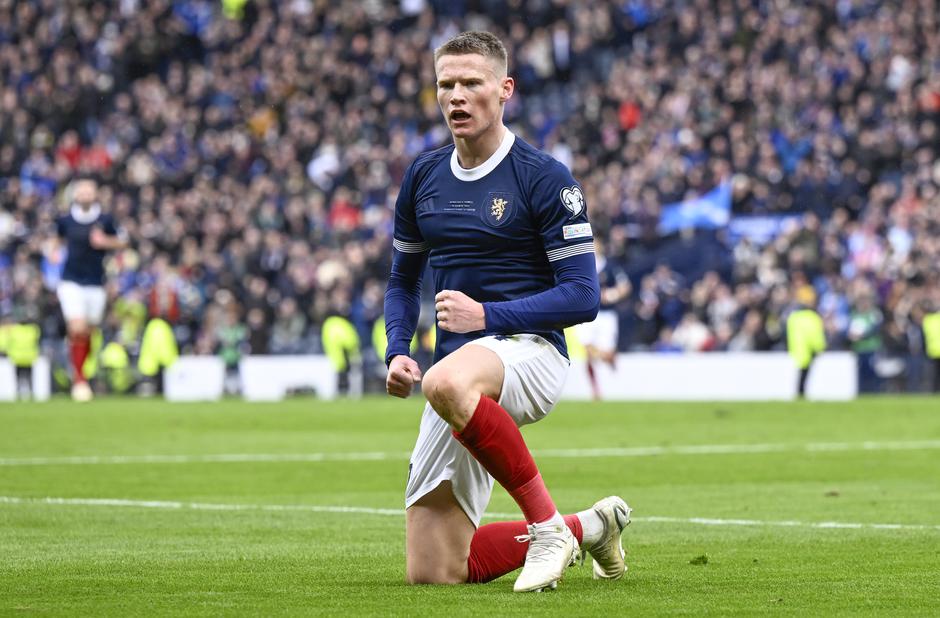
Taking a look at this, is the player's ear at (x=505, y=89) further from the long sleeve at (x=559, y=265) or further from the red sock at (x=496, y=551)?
the red sock at (x=496, y=551)

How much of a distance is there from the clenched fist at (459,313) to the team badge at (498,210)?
0.41m

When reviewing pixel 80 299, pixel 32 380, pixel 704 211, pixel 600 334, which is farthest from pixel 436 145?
pixel 80 299

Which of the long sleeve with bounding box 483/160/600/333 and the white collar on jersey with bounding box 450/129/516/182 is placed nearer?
the long sleeve with bounding box 483/160/600/333

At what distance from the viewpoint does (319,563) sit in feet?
23.4

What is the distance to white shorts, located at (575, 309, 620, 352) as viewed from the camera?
1017 inches

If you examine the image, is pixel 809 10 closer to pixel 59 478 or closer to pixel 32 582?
pixel 59 478

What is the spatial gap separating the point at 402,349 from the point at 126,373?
23.2 m

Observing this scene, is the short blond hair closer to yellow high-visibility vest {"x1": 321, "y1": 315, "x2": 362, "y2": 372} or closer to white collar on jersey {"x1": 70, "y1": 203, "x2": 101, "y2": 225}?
white collar on jersey {"x1": 70, "y1": 203, "x2": 101, "y2": 225}

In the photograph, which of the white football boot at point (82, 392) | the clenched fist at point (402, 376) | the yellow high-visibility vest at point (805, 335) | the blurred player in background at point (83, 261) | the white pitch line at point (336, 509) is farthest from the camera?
the yellow high-visibility vest at point (805, 335)

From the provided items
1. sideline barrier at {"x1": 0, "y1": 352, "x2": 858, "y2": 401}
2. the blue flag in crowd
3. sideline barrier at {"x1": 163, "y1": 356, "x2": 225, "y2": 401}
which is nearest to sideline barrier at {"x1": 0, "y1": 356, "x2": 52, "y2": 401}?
sideline barrier at {"x1": 0, "y1": 352, "x2": 858, "y2": 401}

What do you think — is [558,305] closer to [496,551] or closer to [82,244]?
[496,551]

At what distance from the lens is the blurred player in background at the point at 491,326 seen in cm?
616

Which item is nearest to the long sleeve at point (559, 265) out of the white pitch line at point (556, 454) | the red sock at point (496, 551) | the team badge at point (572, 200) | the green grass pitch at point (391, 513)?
the team badge at point (572, 200)

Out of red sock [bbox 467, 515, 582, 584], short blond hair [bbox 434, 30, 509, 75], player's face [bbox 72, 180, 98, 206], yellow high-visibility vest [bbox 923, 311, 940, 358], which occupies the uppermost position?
short blond hair [bbox 434, 30, 509, 75]
